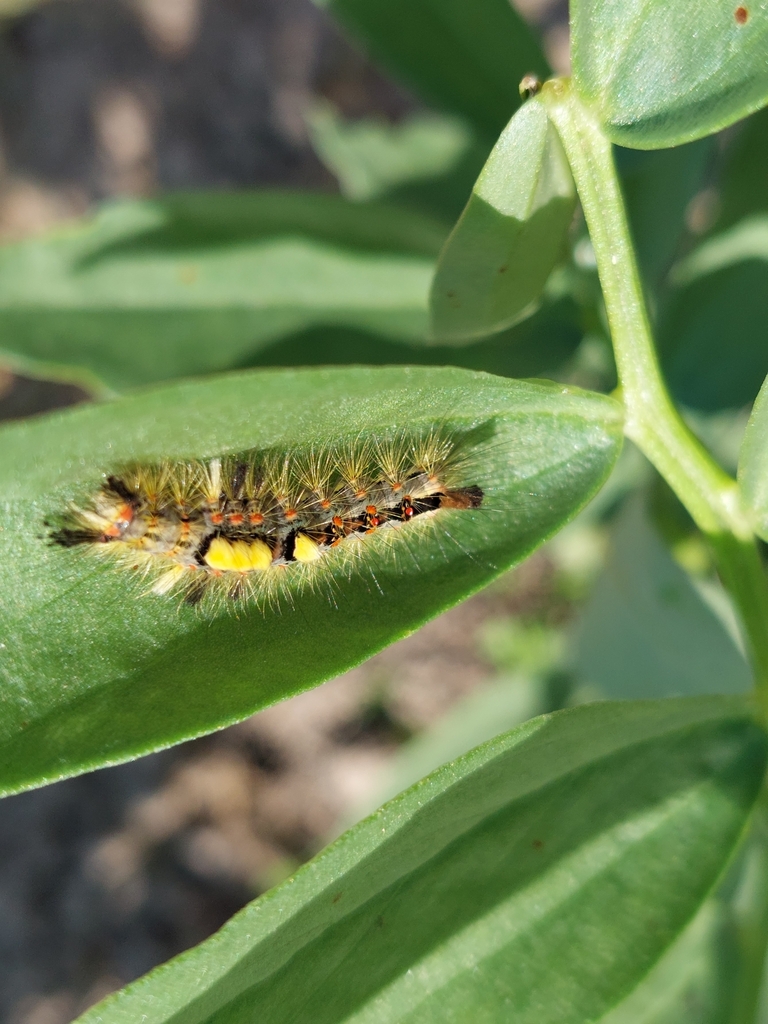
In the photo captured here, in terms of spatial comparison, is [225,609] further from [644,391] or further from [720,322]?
[720,322]

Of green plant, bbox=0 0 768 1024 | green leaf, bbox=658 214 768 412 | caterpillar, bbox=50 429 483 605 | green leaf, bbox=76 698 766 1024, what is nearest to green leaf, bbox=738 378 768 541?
green plant, bbox=0 0 768 1024

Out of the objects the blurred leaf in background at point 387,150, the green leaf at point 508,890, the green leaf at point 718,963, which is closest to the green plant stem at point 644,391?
the green leaf at point 508,890

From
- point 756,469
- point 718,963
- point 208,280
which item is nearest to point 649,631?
point 718,963

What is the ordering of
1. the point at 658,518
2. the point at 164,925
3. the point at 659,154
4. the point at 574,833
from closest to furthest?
the point at 574,833, the point at 659,154, the point at 658,518, the point at 164,925

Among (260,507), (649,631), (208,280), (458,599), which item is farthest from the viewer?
(649,631)

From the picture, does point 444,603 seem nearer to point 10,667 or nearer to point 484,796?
point 484,796

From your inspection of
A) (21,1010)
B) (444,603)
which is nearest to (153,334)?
(444,603)

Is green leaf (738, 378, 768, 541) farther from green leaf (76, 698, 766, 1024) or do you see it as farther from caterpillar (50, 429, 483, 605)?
caterpillar (50, 429, 483, 605)
